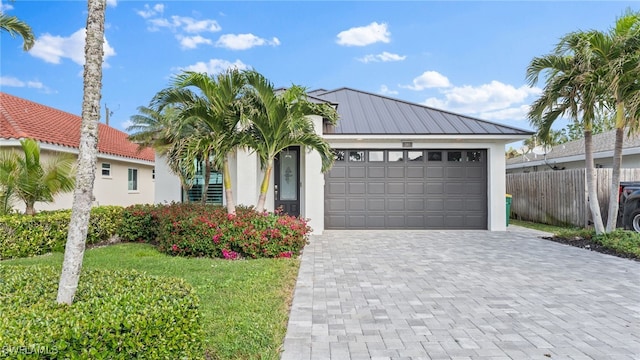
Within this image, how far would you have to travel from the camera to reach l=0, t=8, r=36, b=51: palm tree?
7.85 metres

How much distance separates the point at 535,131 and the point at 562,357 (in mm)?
8944

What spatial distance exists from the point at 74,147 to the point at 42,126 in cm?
157

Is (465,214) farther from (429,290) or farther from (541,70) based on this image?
(429,290)

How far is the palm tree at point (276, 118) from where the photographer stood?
7258 millimetres

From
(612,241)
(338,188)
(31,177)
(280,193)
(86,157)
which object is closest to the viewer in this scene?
(86,157)

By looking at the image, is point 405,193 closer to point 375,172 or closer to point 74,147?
point 375,172

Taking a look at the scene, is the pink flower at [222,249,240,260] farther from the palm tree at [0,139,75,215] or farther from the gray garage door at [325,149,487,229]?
the gray garage door at [325,149,487,229]

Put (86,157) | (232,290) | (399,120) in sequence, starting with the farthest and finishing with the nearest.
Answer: (399,120) → (232,290) → (86,157)

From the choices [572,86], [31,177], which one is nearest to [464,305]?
[572,86]

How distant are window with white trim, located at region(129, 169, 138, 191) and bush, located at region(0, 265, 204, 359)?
15191 mm

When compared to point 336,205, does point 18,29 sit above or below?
above

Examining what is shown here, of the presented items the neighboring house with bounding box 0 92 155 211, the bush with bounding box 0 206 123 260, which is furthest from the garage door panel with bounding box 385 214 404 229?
the neighboring house with bounding box 0 92 155 211

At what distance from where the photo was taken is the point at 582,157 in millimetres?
16266

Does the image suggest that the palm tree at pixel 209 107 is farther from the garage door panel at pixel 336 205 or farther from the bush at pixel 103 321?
the garage door panel at pixel 336 205
